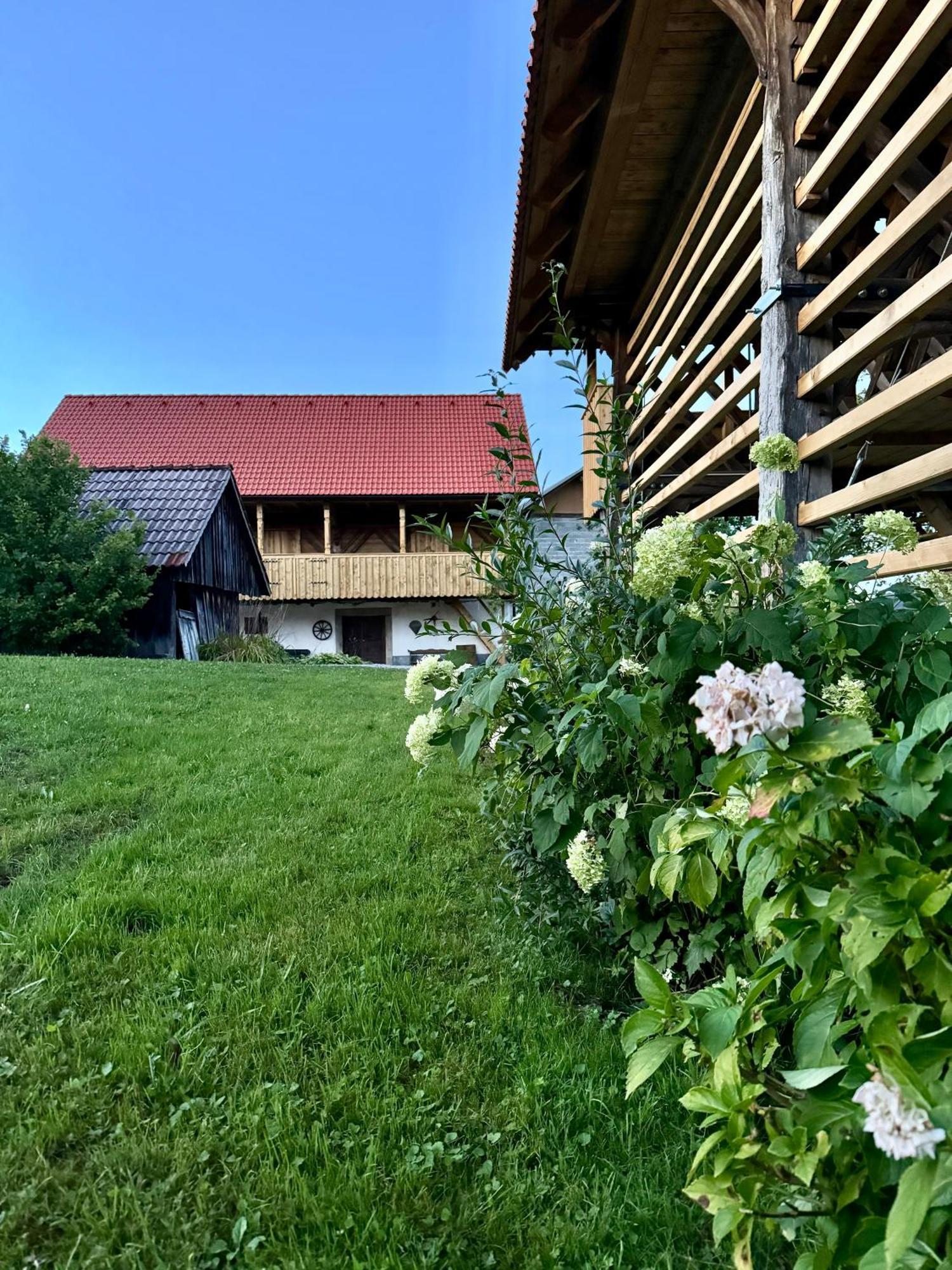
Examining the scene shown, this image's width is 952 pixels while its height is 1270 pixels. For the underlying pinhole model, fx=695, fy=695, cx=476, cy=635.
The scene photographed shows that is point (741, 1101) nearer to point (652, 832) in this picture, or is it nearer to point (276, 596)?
point (652, 832)

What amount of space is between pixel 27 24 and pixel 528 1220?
5133 centimetres

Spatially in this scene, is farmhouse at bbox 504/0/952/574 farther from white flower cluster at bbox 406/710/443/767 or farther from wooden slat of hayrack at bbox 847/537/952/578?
white flower cluster at bbox 406/710/443/767

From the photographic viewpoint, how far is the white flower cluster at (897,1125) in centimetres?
48

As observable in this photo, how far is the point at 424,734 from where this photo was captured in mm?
1784

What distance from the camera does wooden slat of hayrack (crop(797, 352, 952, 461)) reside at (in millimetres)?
2047

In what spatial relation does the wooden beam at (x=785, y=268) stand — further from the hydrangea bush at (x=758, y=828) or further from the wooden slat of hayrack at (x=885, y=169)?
the hydrangea bush at (x=758, y=828)

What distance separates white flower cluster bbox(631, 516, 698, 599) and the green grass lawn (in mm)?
1047

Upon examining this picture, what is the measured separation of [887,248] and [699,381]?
171 cm

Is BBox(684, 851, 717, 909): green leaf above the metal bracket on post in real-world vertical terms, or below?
below

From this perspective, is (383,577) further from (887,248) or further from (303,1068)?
(303,1068)

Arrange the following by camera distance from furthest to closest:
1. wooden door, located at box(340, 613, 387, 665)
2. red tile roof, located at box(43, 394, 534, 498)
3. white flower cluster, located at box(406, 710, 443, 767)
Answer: wooden door, located at box(340, 613, 387, 665), red tile roof, located at box(43, 394, 534, 498), white flower cluster, located at box(406, 710, 443, 767)

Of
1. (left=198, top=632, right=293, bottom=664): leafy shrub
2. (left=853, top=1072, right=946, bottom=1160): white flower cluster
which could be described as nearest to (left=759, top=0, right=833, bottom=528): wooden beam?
(left=853, top=1072, right=946, bottom=1160): white flower cluster

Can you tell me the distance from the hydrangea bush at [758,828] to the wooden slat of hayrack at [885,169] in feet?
4.27

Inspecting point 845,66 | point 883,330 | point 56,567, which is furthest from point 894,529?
point 56,567
